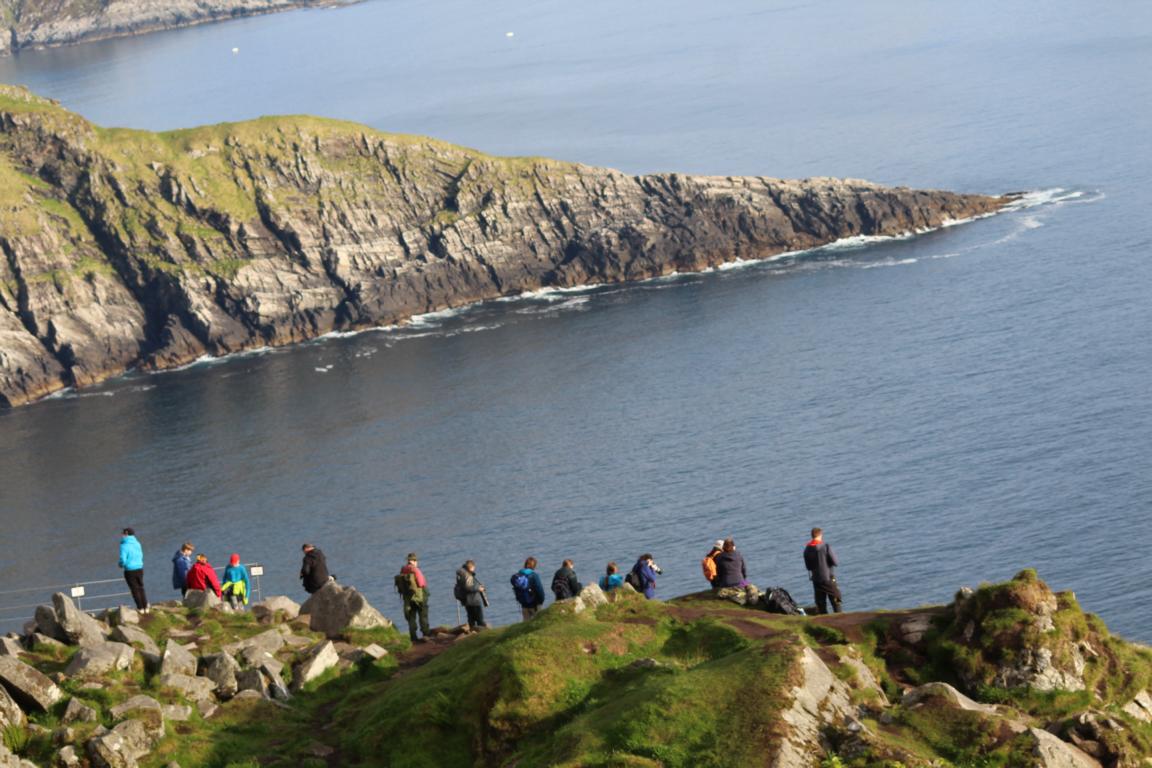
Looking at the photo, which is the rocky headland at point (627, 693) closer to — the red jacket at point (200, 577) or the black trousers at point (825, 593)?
the black trousers at point (825, 593)

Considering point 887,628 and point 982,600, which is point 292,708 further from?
point 982,600

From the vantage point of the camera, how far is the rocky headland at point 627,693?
25.4 m

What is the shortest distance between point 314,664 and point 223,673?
2.35 meters

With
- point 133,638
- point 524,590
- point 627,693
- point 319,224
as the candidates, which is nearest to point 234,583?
point 133,638

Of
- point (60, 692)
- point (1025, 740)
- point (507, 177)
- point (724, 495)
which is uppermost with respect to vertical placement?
point (507, 177)

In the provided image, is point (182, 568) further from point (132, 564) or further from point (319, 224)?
point (319, 224)

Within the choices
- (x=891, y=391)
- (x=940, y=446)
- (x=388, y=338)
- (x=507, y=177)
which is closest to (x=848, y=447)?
(x=940, y=446)

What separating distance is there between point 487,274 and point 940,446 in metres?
80.7

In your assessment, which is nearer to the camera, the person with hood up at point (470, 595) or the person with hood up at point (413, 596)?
the person with hood up at point (413, 596)

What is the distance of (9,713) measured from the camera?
3050 centimetres

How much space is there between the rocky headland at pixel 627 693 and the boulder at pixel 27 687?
0.05 m

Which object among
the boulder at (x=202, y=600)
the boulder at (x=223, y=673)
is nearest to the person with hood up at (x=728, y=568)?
the boulder at (x=223, y=673)

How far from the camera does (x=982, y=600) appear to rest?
99.7ft

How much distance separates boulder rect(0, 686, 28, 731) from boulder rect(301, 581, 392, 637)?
1093 centimetres
